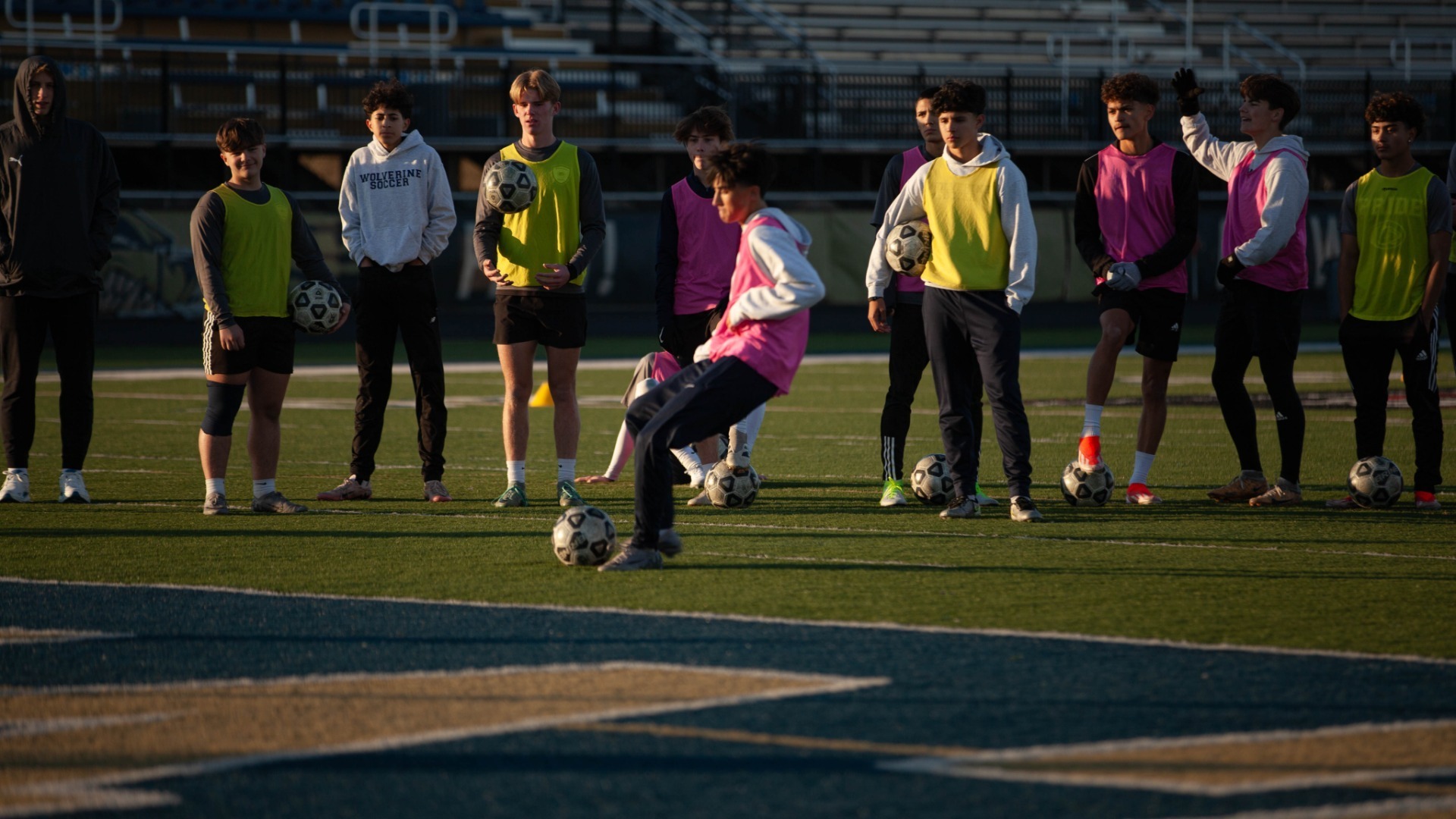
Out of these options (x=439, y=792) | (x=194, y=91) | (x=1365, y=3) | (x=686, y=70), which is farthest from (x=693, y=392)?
(x=1365, y=3)

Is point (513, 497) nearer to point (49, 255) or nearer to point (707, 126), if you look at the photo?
point (707, 126)

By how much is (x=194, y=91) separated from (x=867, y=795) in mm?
24093

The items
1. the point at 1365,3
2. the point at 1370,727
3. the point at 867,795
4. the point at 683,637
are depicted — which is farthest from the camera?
the point at 1365,3

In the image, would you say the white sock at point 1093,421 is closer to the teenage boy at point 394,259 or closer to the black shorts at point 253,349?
the teenage boy at point 394,259

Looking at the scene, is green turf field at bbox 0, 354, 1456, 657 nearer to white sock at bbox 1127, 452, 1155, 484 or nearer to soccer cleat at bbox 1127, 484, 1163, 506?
soccer cleat at bbox 1127, 484, 1163, 506

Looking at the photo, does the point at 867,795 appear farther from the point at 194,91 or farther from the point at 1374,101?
the point at 194,91

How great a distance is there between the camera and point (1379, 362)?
9805mm

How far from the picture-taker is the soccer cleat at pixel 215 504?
9.14 metres

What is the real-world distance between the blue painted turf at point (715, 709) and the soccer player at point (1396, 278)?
4.58 metres

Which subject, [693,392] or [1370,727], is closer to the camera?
[1370,727]

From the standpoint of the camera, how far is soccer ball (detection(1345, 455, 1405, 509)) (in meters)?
9.38

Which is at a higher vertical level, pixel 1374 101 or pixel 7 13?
pixel 7 13

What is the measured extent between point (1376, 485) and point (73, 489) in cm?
676

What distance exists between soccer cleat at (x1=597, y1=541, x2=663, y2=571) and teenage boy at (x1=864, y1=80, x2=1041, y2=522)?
2.03 m
